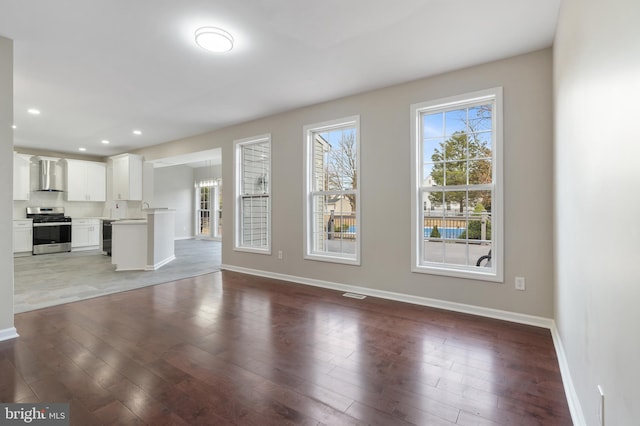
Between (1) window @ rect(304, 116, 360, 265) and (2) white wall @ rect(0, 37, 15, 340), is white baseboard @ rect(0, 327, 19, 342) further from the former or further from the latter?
(1) window @ rect(304, 116, 360, 265)

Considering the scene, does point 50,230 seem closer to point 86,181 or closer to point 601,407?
point 86,181

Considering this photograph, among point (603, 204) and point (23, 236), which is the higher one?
point (603, 204)

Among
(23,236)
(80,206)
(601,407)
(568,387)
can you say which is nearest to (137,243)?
(23,236)

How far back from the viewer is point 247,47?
2.87 metres

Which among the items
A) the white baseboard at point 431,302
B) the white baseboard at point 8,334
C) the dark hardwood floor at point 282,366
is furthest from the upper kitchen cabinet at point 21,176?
the white baseboard at point 431,302

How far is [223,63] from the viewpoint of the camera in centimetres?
319

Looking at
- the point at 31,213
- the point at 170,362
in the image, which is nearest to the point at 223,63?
the point at 170,362

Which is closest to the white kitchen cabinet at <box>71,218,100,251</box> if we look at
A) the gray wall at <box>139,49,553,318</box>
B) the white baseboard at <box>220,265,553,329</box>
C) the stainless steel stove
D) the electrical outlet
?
the stainless steel stove

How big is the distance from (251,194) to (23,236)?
19.3ft

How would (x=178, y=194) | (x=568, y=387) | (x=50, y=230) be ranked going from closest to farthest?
(x=568, y=387)
(x=50, y=230)
(x=178, y=194)

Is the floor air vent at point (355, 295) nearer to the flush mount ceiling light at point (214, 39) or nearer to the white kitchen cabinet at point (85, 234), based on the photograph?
the flush mount ceiling light at point (214, 39)

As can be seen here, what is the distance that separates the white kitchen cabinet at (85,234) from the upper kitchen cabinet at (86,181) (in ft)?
2.05

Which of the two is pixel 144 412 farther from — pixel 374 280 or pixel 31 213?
pixel 31 213

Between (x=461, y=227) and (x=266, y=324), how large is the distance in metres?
2.36
